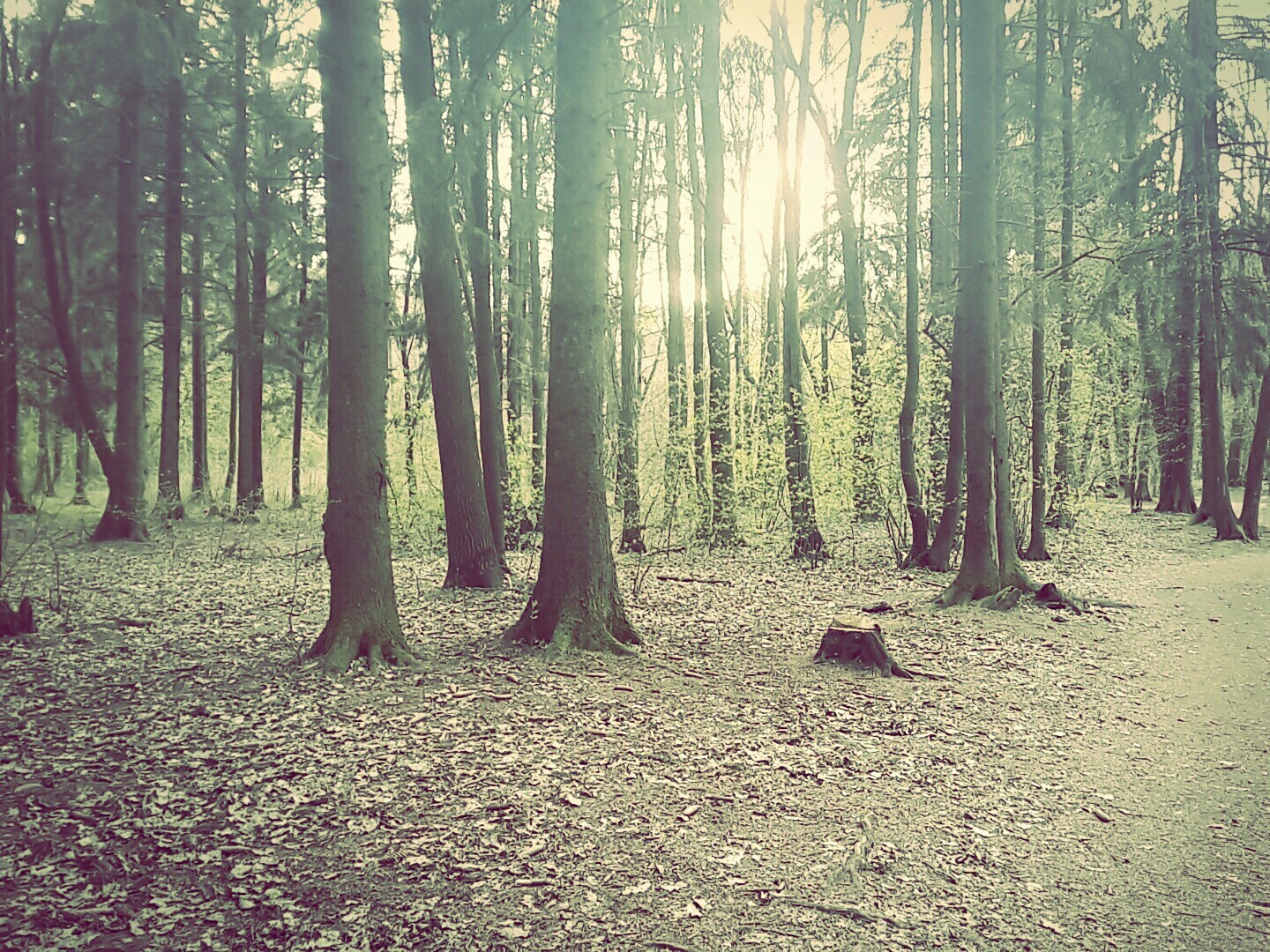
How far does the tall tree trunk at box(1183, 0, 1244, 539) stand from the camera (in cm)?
1544

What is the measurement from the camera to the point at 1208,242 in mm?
15859

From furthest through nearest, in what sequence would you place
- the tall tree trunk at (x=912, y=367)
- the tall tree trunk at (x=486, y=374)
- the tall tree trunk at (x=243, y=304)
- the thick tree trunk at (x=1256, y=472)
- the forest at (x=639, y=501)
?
the tall tree trunk at (x=243, y=304) < the thick tree trunk at (x=1256, y=472) < the tall tree trunk at (x=912, y=367) < the tall tree trunk at (x=486, y=374) < the forest at (x=639, y=501)

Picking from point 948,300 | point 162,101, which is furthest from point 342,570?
point 162,101

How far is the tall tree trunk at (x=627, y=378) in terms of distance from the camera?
14070 mm

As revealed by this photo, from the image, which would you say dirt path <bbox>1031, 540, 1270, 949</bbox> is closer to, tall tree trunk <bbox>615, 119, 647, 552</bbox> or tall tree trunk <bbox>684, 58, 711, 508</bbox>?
tall tree trunk <bbox>684, 58, 711, 508</bbox>

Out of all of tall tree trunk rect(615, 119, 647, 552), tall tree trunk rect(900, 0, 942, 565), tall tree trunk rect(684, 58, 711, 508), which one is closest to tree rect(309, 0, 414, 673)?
tall tree trunk rect(615, 119, 647, 552)

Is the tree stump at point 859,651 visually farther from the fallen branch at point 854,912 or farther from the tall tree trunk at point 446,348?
the tall tree trunk at point 446,348

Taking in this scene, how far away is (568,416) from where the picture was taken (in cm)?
681

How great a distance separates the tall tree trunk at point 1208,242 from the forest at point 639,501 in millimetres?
110

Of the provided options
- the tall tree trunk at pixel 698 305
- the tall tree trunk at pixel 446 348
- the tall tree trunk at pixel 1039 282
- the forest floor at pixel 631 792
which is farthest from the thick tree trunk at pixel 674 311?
the forest floor at pixel 631 792

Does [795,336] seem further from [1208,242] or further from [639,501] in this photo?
[1208,242]

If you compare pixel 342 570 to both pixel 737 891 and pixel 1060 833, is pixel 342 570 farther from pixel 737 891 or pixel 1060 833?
pixel 1060 833

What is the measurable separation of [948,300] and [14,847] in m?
12.4

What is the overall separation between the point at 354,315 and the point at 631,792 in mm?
4041
